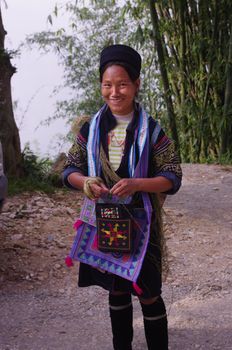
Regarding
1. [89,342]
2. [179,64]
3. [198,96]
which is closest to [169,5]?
[179,64]

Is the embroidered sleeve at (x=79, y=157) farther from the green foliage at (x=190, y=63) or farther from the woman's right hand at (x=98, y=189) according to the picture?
the green foliage at (x=190, y=63)

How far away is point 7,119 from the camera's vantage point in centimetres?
479

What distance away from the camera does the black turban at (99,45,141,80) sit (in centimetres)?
185

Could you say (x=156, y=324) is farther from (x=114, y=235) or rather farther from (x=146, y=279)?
(x=114, y=235)

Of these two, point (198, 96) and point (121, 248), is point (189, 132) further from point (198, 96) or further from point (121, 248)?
point (121, 248)

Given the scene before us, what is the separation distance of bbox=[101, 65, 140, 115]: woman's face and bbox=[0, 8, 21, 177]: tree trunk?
2.96 meters

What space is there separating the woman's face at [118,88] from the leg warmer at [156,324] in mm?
711

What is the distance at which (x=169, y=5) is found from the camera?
6.67 meters

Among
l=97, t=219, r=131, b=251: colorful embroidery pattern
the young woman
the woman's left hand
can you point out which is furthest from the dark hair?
l=97, t=219, r=131, b=251: colorful embroidery pattern

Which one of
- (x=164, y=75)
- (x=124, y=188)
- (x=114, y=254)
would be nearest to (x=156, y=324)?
(x=114, y=254)

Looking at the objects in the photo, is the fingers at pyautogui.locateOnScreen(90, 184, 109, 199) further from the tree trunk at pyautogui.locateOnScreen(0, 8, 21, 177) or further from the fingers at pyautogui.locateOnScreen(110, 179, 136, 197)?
the tree trunk at pyautogui.locateOnScreen(0, 8, 21, 177)

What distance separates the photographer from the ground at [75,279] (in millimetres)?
2559

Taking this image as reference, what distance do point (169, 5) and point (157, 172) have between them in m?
5.19

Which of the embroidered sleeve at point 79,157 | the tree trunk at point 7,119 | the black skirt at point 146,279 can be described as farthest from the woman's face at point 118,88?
the tree trunk at point 7,119
